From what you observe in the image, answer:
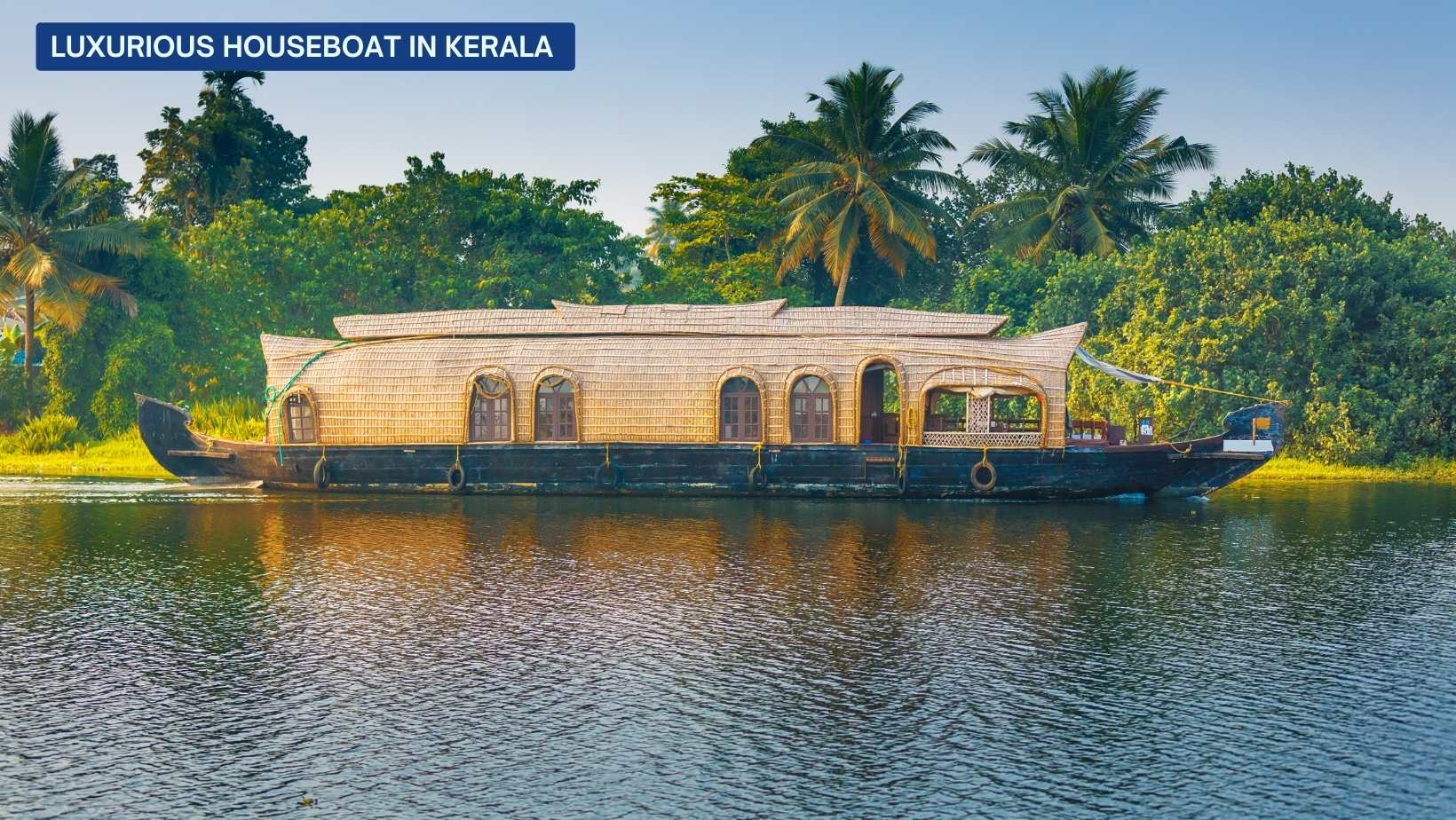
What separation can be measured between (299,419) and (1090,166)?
2880cm

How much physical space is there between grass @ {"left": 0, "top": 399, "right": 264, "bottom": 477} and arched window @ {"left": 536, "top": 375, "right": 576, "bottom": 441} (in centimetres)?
1193

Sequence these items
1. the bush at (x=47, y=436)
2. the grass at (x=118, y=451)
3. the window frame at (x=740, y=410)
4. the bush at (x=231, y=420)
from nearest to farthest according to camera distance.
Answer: the window frame at (x=740, y=410)
the grass at (x=118, y=451)
the bush at (x=231, y=420)
the bush at (x=47, y=436)

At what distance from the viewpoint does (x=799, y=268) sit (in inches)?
2068

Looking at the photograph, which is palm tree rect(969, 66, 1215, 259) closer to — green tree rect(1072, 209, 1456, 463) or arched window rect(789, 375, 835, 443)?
green tree rect(1072, 209, 1456, 463)

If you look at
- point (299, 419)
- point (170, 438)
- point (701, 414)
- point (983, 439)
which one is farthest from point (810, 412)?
point (170, 438)

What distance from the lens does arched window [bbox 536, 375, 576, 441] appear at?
29.1 metres

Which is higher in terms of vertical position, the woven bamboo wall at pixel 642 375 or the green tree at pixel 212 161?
the green tree at pixel 212 161

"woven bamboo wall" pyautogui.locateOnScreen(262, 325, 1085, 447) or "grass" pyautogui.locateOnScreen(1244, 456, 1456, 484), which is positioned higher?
"woven bamboo wall" pyautogui.locateOnScreen(262, 325, 1085, 447)

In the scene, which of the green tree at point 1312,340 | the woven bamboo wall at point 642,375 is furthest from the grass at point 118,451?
the green tree at point 1312,340

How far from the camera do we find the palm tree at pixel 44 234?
132 ft

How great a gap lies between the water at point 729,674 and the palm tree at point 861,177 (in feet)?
79.6

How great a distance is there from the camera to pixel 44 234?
41094mm

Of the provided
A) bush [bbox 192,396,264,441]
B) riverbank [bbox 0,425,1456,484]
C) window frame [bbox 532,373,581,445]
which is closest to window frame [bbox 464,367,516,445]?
window frame [bbox 532,373,581,445]

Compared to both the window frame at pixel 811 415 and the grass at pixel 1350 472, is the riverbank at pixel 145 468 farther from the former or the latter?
the window frame at pixel 811 415
